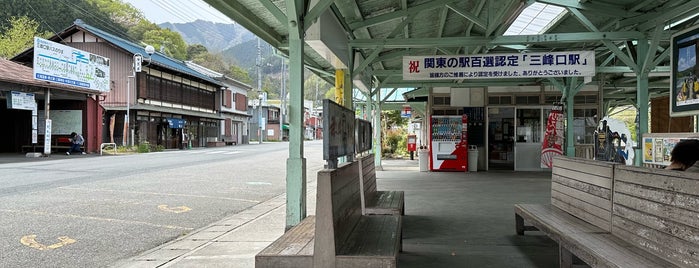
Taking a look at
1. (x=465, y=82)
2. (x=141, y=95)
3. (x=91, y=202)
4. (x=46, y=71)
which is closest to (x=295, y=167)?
(x=91, y=202)

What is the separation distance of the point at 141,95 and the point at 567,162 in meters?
30.1

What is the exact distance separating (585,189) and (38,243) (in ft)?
18.1

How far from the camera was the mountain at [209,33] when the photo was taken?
102062mm

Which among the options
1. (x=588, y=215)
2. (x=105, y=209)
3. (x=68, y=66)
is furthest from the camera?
(x=68, y=66)

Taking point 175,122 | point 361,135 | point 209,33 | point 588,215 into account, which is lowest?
point 588,215

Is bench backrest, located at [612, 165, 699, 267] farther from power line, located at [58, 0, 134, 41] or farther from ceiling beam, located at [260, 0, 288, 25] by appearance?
power line, located at [58, 0, 134, 41]

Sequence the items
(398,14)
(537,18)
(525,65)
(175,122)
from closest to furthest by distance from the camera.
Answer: (398,14), (525,65), (537,18), (175,122)

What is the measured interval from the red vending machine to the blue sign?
24.0m

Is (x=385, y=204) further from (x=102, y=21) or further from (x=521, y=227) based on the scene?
(x=102, y=21)

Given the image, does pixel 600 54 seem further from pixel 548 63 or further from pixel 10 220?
pixel 10 220

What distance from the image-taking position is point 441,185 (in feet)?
36.0

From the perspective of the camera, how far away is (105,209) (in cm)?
743

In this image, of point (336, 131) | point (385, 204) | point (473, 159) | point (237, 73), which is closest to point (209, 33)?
point (237, 73)

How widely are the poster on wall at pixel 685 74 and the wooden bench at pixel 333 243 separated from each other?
11.1 feet
